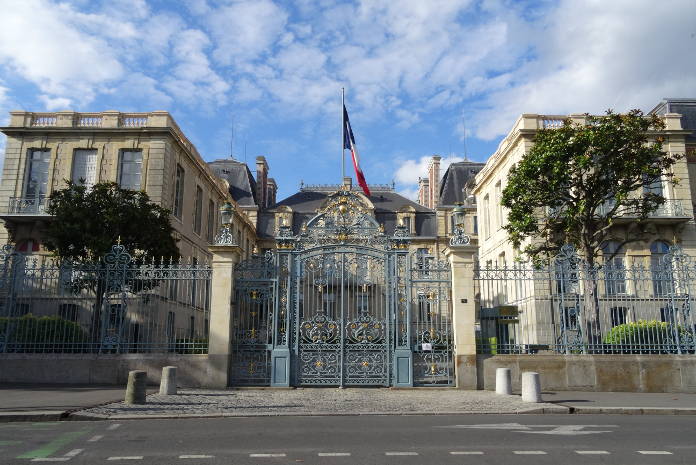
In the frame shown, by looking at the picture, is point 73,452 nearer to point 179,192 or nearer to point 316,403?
point 316,403

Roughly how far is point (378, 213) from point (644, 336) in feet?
122

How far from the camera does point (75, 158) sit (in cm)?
2717

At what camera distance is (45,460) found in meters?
6.03

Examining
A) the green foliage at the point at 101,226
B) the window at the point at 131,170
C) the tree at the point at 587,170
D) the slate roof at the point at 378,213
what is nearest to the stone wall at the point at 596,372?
the tree at the point at 587,170

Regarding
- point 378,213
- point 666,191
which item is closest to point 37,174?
point 378,213

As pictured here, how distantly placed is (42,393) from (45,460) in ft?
22.5

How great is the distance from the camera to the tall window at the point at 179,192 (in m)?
29.2

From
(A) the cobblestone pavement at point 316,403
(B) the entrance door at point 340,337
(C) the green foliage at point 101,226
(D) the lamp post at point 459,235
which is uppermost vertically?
(C) the green foliage at point 101,226

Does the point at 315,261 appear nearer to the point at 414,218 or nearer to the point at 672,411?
the point at 672,411

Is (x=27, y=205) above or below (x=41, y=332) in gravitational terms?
above

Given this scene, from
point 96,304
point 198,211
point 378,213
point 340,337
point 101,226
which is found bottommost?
point 340,337

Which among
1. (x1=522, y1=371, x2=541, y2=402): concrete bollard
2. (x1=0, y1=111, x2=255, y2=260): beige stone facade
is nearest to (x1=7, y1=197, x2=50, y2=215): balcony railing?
(x1=0, y1=111, x2=255, y2=260): beige stone facade

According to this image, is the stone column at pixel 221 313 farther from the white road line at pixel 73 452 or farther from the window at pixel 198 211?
the window at pixel 198 211

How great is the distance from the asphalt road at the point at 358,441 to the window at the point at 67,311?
267 inches
